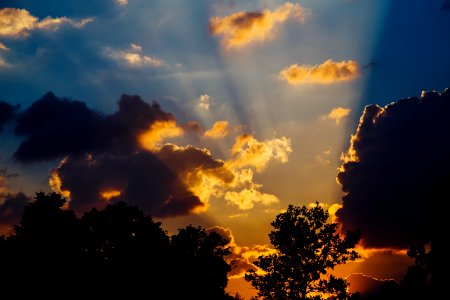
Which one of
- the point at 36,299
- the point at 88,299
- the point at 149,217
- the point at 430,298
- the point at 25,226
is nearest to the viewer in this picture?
the point at 430,298

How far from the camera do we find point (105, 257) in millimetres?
65000

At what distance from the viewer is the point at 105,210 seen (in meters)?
68.6

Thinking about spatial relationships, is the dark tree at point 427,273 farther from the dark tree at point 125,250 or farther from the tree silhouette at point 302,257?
the dark tree at point 125,250

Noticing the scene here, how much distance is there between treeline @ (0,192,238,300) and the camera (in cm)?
4969

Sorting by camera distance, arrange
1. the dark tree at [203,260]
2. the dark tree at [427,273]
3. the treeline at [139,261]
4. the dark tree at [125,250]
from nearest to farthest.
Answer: the dark tree at [427,273] < the treeline at [139,261] < the dark tree at [125,250] < the dark tree at [203,260]

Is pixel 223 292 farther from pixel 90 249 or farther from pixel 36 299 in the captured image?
pixel 36 299

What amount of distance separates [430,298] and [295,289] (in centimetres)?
1495

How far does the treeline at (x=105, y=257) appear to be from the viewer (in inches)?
1956

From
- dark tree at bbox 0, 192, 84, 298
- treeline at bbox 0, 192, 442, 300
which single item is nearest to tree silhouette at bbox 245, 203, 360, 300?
treeline at bbox 0, 192, 442, 300

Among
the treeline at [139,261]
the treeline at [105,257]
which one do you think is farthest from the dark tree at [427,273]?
the treeline at [105,257]

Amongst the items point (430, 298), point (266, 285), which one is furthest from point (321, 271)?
point (430, 298)

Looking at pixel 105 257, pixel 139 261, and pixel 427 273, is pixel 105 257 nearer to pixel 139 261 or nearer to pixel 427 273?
pixel 139 261

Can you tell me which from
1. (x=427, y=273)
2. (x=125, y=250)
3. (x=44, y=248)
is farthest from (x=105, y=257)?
(x=427, y=273)

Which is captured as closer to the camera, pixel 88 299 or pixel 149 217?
pixel 88 299
